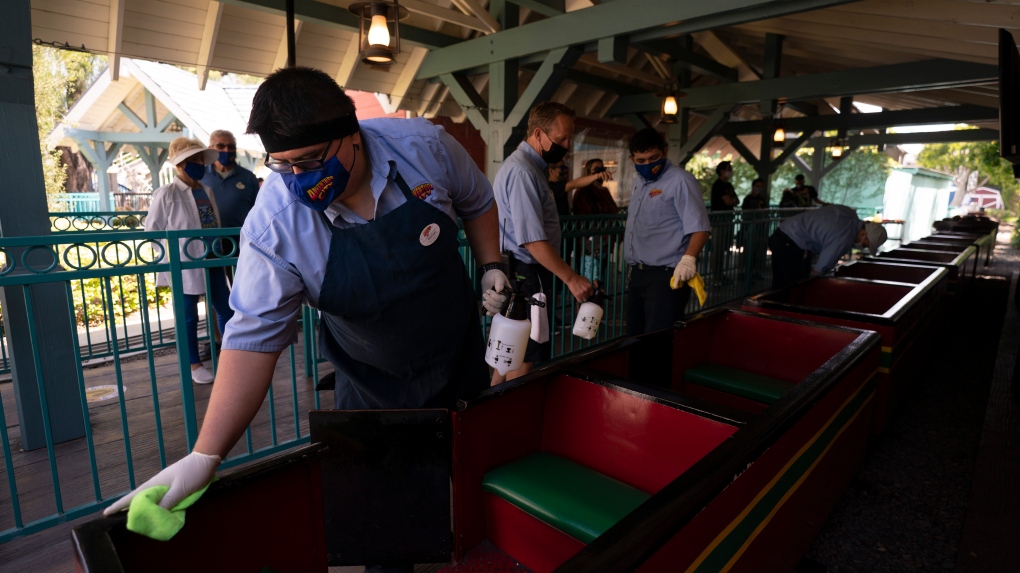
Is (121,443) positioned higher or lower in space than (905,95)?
lower

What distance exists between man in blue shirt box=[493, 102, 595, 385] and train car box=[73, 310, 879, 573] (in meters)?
0.82

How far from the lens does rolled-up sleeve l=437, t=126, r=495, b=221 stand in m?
1.79

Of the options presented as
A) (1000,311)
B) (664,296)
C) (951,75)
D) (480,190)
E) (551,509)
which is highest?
(951,75)

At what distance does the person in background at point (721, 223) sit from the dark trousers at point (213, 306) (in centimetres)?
581

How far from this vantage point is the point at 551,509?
5.65 ft

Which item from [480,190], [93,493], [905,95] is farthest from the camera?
[905,95]

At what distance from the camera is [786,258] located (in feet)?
19.9

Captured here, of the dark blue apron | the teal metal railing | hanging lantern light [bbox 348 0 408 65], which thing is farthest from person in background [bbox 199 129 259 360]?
the dark blue apron

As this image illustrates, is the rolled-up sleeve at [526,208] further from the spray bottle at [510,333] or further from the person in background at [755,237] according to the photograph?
the person in background at [755,237]

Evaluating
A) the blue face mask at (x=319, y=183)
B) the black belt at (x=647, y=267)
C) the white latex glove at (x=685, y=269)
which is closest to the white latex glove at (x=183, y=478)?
the blue face mask at (x=319, y=183)

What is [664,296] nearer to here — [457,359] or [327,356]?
[457,359]

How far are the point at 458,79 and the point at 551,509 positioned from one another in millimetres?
6427

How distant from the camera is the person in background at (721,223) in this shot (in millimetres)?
7582

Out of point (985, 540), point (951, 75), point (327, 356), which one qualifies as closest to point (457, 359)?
point (327, 356)
